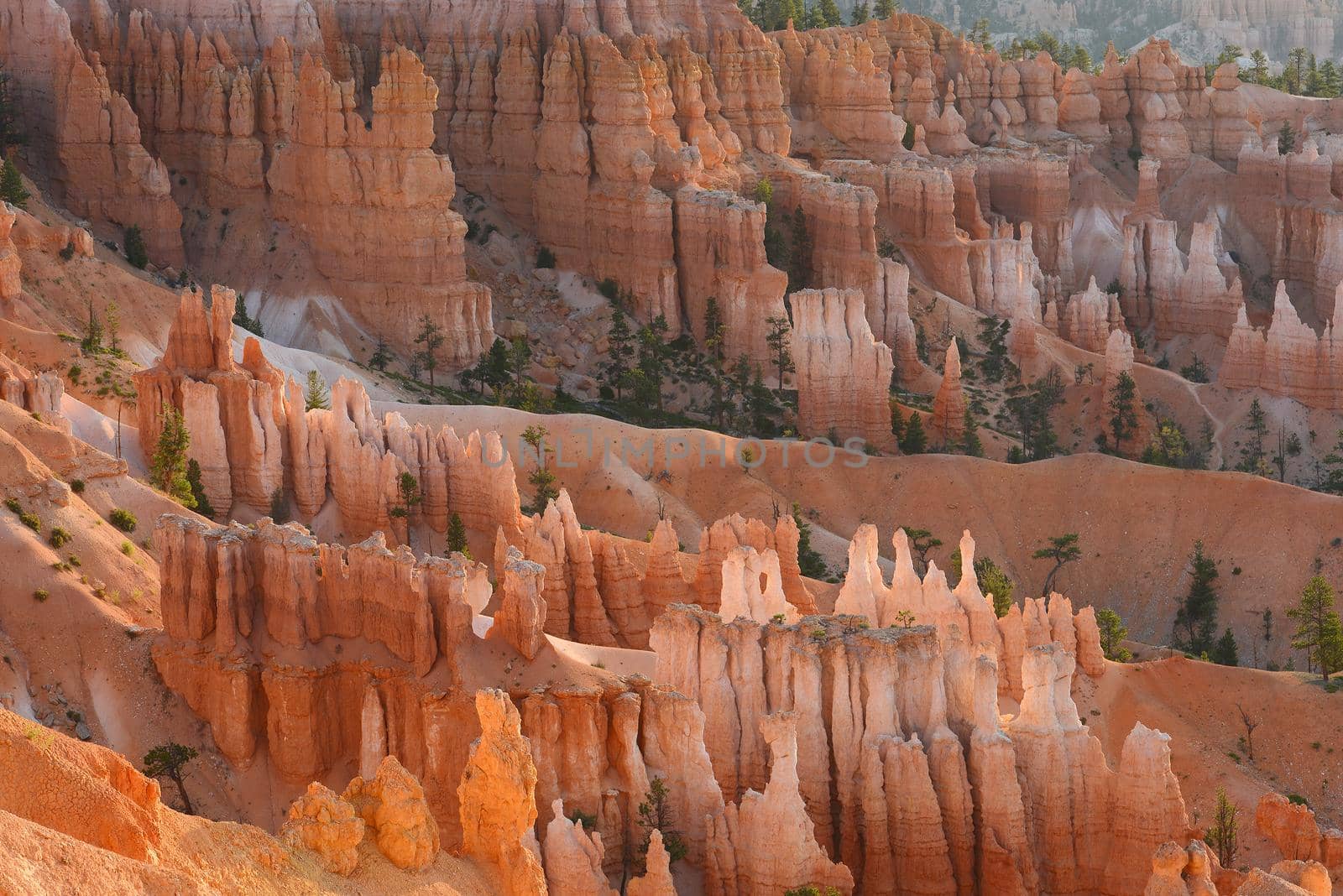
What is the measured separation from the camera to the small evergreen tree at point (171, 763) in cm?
4856

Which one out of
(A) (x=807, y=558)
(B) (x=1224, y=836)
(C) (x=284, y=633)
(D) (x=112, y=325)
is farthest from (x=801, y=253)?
(C) (x=284, y=633)

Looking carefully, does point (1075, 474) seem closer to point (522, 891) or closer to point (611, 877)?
point (611, 877)

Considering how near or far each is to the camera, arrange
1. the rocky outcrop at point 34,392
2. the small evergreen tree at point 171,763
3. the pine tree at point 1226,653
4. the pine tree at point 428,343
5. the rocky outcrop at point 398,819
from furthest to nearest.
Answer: the pine tree at point 428,343 < the pine tree at point 1226,653 < the rocky outcrop at point 34,392 < the small evergreen tree at point 171,763 < the rocky outcrop at point 398,819

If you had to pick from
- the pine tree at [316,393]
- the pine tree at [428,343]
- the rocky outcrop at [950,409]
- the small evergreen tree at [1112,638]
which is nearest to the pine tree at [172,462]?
the pine tree at [316,393]

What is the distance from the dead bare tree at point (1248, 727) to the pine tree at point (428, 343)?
37.7 m

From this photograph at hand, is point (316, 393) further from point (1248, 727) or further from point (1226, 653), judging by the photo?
point (1248, 727)

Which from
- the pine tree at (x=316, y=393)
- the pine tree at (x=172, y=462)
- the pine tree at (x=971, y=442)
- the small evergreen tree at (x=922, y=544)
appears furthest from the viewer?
the pine tree at (x=971, y=442)

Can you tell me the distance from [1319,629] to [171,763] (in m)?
33.3

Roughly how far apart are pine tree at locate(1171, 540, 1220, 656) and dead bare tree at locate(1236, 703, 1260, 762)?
1306 centimetres

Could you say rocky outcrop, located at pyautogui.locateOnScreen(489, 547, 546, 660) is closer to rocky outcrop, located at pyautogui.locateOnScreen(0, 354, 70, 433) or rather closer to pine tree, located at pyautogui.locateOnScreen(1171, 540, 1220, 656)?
rocky outcrop, located at pyautogui.locateOnScreen(0, 354, 70, 433)

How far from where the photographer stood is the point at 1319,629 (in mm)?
67062

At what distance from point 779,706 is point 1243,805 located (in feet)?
45.6

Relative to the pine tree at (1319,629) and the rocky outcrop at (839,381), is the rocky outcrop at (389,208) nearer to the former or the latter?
the rocky outcrop at (839,381)

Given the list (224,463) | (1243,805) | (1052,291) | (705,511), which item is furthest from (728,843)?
(1052,291)
